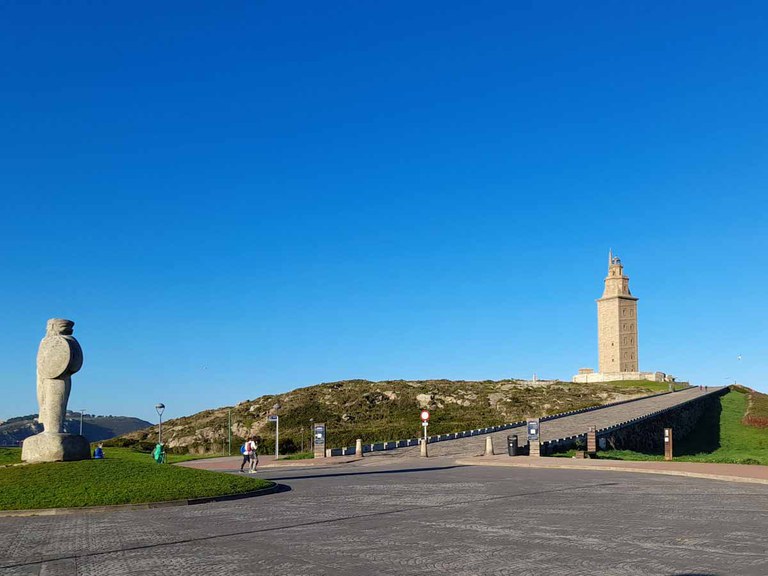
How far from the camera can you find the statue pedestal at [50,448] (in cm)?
2034

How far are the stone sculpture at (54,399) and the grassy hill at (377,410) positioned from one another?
1470 inches

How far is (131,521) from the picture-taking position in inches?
581

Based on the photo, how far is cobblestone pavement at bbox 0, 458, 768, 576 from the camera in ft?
32.0

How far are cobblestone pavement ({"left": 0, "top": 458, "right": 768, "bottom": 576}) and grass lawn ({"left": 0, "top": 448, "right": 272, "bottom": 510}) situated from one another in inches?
38.5

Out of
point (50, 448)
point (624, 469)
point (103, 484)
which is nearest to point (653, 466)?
point (624, 469)

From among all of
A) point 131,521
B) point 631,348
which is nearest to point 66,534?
point 131,521

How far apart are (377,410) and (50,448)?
194 feet

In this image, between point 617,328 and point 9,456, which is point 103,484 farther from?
point 617,328

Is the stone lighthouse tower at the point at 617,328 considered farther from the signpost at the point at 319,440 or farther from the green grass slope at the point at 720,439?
the signpost at the point at 319,440

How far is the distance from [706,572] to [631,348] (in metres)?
128

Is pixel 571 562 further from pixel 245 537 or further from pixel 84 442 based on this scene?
pixel 84 442

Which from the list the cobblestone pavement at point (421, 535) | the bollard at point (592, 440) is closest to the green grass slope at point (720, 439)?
the bollard at point (592, 440)

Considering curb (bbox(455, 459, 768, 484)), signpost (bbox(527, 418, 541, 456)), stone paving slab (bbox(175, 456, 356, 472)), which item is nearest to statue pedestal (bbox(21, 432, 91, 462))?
stone paving slab (bbox(175, 456, 356, 472))

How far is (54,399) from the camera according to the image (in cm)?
2081
